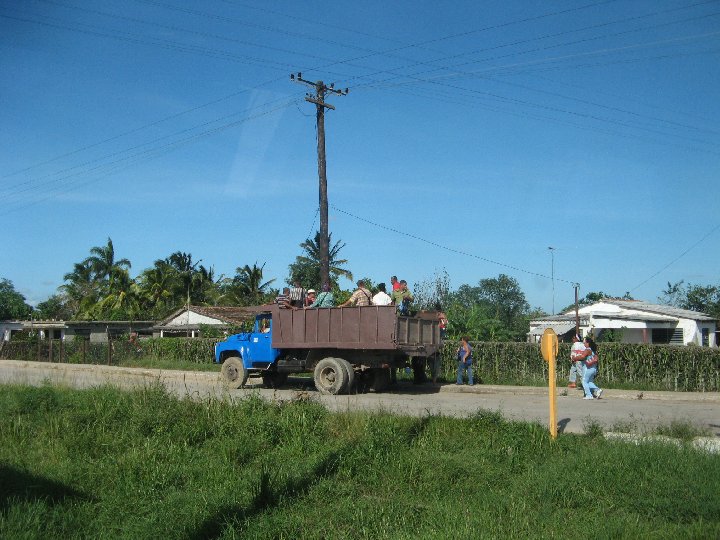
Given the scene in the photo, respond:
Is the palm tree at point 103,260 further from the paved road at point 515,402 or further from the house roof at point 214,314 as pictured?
the paved road at point 515,402

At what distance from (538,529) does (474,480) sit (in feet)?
5.27

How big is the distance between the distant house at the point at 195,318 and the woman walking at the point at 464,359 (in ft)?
Answer: 85.1

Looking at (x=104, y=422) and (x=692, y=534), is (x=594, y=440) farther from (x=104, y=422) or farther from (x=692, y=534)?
(x=104, y=422)

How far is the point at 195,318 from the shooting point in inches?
1833

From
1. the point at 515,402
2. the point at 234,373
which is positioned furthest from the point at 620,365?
the point at 234,373

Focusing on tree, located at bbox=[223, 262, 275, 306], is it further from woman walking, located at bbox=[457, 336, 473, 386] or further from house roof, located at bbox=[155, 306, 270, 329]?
woman walking, located at bbox=[457, 336, 473, 386]

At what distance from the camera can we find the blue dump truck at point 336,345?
1625 cm

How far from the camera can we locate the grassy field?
609cm

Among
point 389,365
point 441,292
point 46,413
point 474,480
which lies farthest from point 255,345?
point 441,292

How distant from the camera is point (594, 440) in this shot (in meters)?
8.84

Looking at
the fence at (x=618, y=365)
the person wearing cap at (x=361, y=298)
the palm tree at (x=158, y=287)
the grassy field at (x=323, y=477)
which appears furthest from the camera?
the palm tree at (x=158, y=287)

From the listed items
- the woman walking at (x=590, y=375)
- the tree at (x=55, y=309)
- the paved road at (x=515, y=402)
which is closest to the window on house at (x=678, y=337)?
the paved road at (x=515, y=402)

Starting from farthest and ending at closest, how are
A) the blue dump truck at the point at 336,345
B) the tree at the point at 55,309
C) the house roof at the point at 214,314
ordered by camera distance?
the tree at the point at 55,309 < the house roof at the point at 214,314 < the blue dump truck at the point at 336,345

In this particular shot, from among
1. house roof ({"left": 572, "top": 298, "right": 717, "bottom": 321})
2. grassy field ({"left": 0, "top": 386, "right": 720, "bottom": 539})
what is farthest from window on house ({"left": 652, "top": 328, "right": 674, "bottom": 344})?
grassy field ({"left": 0, "top": 386, "right": 720, "bottom": 539})
